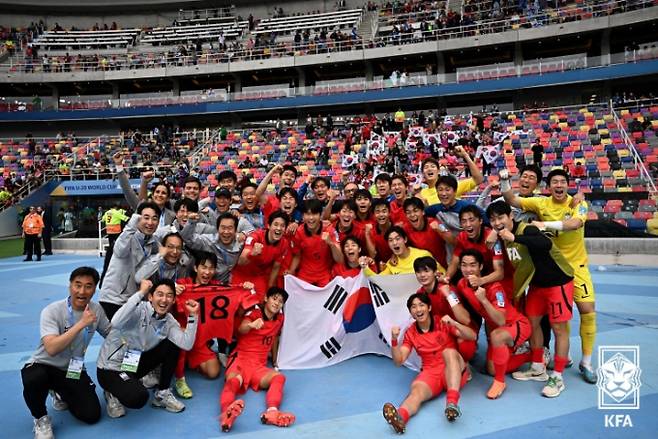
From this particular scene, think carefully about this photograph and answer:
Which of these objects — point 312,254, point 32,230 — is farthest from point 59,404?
point 32,230

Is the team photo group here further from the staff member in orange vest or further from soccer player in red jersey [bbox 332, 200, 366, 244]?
the staff member in orange vest

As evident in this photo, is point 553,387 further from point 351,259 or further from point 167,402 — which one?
point 167,402

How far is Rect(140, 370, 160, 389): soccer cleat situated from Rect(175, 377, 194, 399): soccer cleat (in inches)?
8.7

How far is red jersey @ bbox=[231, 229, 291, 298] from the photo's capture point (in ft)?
17.6

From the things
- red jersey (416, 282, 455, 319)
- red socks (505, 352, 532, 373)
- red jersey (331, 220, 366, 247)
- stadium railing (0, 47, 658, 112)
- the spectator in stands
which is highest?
stadium railing (0, 47, 658, 112)

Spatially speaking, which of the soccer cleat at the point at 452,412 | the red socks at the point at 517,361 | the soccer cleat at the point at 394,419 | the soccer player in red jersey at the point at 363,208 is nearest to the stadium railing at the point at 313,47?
the soccer player in red jersey at the point at 363,208

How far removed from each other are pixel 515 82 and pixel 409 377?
27.7 meters

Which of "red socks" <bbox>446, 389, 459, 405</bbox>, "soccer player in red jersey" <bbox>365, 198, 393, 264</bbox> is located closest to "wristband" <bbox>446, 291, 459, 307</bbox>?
"red socks" <bbox>446, 389, 459, 405</bbox>

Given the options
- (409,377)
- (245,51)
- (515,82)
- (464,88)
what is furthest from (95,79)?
(409,377)

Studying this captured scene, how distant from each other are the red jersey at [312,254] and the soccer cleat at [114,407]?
2.44 metres

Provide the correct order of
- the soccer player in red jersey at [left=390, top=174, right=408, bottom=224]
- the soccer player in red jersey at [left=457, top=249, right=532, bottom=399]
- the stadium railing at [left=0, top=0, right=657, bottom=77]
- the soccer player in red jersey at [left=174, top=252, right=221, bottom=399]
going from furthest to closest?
1. the stadium railing at [left=0, top=0, right=657, bottom=77]
2. the soccer player in red jersey at [left=390, top=174, right=408, bottom=224]
3. the soccer player in red jersey at [left=174, top=252, right=221, bottom=399]
4. the soccer player in red jersey at [left=457, top=249, right=532, bottom=399]

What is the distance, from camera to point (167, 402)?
4.11 m

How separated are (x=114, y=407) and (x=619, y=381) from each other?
4.70 metres

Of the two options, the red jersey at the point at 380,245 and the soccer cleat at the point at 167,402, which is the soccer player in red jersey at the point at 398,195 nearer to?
the red jersey at the point at 380,245
